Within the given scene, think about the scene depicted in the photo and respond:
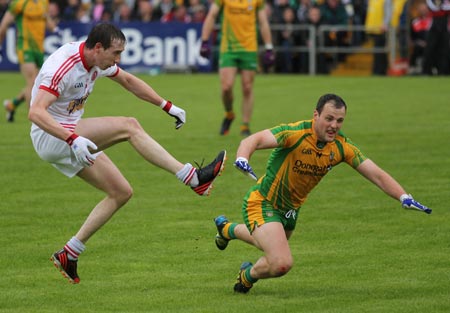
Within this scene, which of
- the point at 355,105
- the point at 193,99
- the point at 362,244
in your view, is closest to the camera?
the point at 362,244

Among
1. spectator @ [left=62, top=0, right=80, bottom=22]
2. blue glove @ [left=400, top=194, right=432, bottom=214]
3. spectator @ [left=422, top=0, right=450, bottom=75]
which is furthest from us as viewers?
spectator @ [left=62, top=0, right=80, bottom=22]

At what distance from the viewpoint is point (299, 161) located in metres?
→ 8.88

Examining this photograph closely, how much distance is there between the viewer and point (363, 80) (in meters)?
29.1

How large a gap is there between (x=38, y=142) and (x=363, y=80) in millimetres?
20556

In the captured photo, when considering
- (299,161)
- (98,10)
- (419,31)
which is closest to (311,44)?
(419,31)

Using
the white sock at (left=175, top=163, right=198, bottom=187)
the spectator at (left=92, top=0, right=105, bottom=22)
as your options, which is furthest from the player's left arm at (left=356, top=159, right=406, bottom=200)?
the spectator at (left=92, top=0, right=105, bottom=22)

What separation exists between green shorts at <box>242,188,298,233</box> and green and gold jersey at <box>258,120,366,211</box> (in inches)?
1.6

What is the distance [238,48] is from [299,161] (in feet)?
32.2

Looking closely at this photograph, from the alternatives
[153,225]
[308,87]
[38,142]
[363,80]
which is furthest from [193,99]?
[38,142]

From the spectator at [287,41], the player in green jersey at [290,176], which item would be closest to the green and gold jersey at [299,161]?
the player in green jersey at [290,176]

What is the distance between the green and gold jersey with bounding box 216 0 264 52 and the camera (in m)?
18.6

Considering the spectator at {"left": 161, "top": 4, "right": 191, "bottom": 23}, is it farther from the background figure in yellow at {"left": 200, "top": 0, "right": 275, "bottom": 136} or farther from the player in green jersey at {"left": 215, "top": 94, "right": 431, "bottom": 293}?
the player in green jersey at {"left": 215, "top": 94, "right": 431, "bottom": 293}

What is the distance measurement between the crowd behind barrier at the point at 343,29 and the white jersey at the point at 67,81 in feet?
69.0

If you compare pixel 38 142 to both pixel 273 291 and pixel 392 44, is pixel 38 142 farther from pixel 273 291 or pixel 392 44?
pixel 392 44
